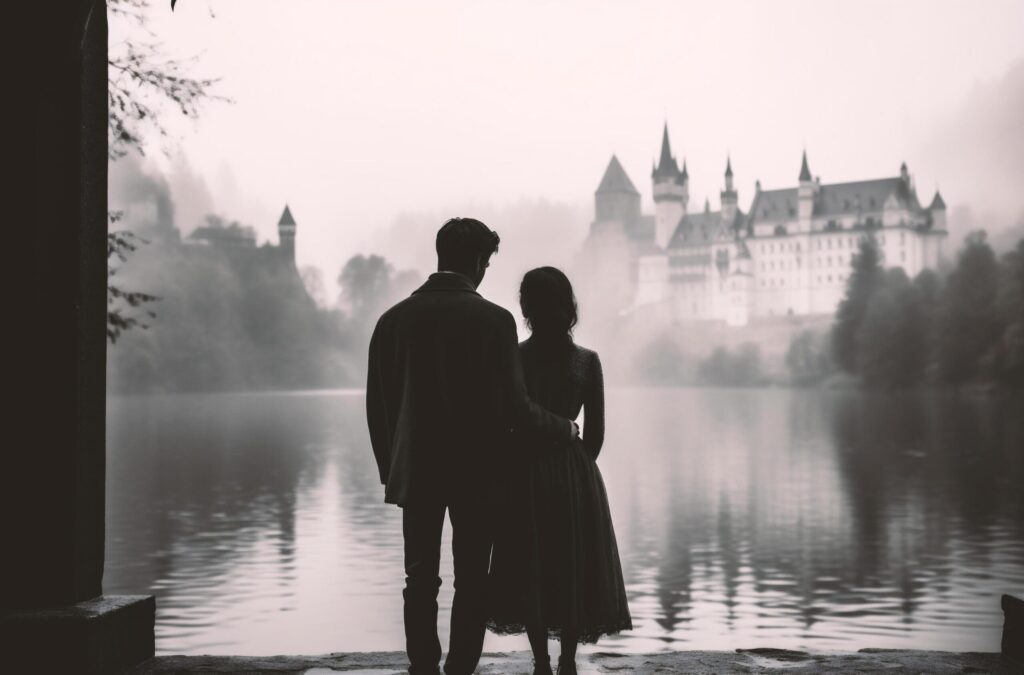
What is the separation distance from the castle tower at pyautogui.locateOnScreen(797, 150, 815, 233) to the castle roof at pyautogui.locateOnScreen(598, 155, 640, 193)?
76.8ft

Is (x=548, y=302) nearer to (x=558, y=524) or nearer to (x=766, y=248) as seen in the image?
(x=558, y=524)

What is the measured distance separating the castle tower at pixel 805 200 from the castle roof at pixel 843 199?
1.33 ft

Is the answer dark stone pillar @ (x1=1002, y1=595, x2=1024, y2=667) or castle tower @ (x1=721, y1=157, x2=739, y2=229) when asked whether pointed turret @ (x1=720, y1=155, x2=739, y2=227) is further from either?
dark stone pillar @ (x1=1002, y1=595, x2=1024, y2=667)

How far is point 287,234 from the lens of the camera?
134125mm

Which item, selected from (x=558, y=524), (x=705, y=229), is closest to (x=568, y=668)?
(x=558, y=524)

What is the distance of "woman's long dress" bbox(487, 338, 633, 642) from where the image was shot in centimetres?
374

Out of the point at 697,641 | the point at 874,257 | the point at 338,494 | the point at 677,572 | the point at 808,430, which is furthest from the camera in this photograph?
the point at 874,257

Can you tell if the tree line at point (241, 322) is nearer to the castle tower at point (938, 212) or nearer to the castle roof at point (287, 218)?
the castle roof at point (287, 218)

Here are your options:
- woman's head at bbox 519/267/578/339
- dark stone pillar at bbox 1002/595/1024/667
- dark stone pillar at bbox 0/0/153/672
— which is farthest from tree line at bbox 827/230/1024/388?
dark stone pillar at bbox 0/0/153/672

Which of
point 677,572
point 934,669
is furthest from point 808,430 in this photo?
point 934,669

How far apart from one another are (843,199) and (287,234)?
55.4 metres

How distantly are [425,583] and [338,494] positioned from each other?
36.6 m

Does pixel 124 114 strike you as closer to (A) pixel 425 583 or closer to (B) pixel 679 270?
(A) pixel 425 583

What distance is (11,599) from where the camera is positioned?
386 centimetres
